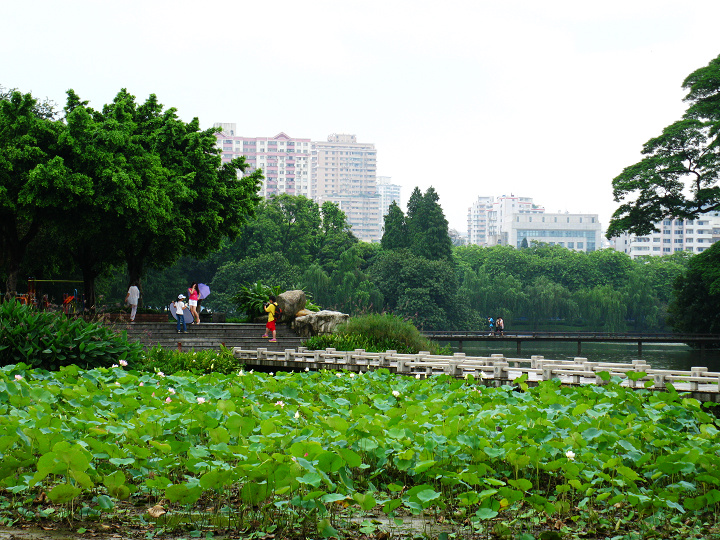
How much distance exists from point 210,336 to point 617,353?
34.6 metres

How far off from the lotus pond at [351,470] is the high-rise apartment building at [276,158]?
587 ft

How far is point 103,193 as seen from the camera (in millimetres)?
24312

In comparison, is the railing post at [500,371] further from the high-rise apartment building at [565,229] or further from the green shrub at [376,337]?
the high-rise apartment building at [565,229]

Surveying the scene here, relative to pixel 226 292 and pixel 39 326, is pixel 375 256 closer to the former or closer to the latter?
pixel 226 292

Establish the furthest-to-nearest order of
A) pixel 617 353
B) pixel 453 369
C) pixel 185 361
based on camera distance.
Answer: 1. pixel 617 353
2. pixel 185 361
3. pixel 453 369

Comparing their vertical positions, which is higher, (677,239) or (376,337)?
(677,239)

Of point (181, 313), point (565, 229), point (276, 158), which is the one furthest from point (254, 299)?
point (276, 158)

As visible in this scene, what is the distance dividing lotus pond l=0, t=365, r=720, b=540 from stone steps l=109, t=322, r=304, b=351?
54.5 ft

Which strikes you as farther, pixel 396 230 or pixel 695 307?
pixel 396 230

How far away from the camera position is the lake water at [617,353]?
4222cm

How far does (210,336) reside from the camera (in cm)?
2572

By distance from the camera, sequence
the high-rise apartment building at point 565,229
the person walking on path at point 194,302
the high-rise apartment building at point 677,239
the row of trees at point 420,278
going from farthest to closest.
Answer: the high-rise apartment building at point 565,229, the high-rise apartment building at point 677,239, the row of trees at point 420,278, the person walking on path at point 194,302

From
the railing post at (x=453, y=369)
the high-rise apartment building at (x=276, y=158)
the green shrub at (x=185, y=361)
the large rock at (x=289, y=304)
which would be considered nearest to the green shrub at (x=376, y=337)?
the large rock at (x=289, y=304)

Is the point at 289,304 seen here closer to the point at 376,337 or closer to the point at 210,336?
the point at 210,336
